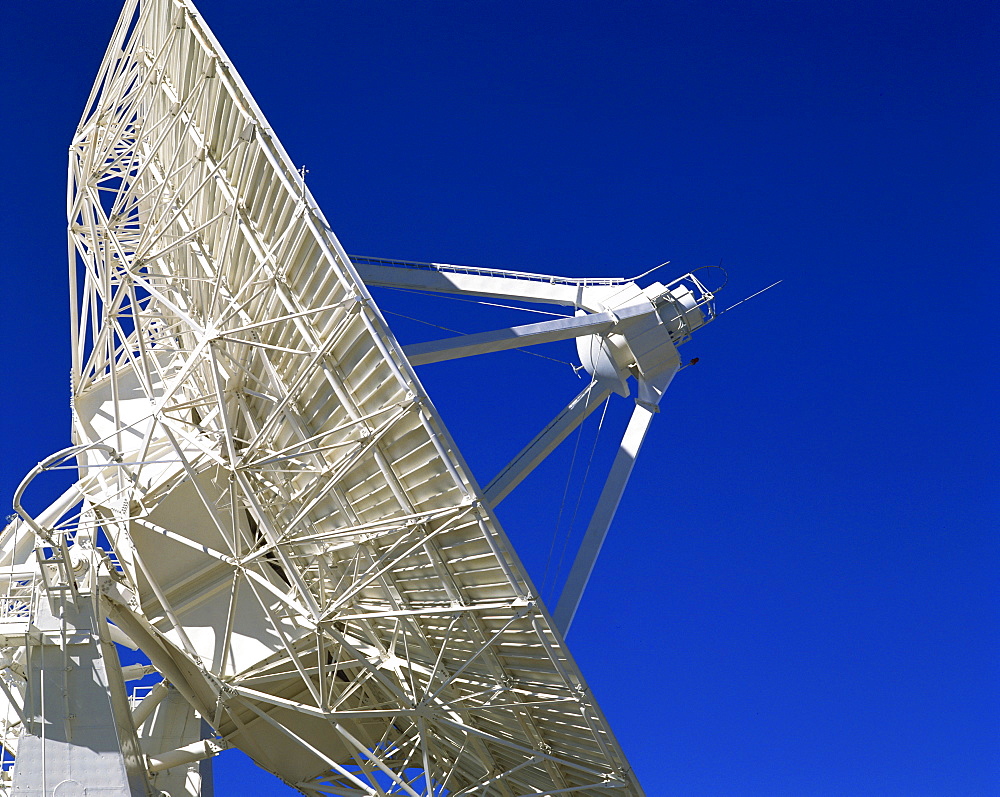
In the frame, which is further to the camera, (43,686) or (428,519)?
(43,686)

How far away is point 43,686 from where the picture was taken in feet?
65.1

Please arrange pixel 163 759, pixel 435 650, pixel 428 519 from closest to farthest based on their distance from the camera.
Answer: pixel 428 519 → pixel 435 650 → pixel 163 759

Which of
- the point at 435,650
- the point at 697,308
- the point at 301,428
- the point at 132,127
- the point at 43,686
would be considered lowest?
the point at 43,686

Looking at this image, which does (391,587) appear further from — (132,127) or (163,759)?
(132,127)

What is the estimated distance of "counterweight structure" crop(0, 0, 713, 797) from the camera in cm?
1909

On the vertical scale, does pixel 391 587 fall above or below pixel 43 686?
above

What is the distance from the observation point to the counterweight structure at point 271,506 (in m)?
19.1

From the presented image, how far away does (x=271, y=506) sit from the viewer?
21703 millimetres

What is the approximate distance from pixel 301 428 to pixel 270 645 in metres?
4.43

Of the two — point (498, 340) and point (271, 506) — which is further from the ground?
point (498, 340)

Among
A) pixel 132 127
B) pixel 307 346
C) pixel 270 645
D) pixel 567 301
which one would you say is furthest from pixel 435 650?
pixel 132 127

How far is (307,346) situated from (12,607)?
27.5 ft

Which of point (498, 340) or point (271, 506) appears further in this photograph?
point (271, 506)

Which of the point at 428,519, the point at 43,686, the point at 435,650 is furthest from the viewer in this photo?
the point at 435,650
